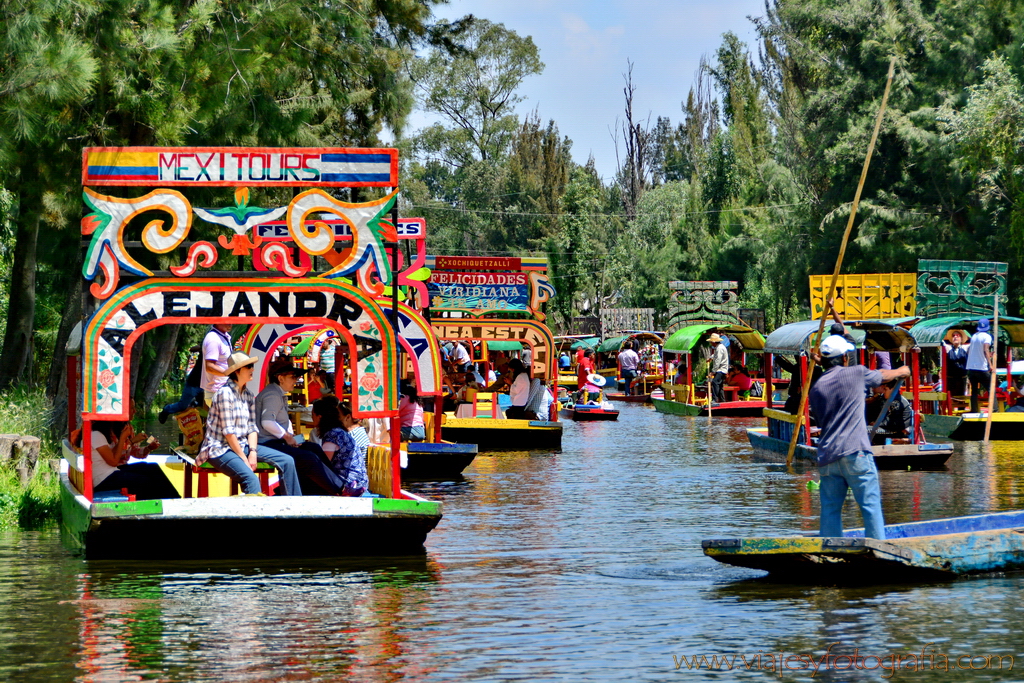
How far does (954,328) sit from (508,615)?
20.1 metres

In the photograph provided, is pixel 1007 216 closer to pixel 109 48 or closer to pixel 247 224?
pixel 109 48

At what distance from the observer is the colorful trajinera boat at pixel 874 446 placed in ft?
67.4

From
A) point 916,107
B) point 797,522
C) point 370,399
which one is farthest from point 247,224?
point 916,107

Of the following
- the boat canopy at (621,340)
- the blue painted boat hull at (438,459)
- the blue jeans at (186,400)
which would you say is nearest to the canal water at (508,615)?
the blue jeans at (186,400)

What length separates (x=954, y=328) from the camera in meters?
28.1

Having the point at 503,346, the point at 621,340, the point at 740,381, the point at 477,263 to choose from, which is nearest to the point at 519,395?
the point at 477,263

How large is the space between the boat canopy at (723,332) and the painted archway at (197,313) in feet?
84.0

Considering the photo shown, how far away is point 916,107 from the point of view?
162 ft

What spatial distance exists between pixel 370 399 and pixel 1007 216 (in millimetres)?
34795

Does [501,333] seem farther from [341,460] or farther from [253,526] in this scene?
[253,526]

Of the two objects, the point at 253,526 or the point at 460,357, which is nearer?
the point at 253,526

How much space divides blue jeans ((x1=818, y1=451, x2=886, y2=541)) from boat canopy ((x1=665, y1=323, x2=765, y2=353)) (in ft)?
86.9

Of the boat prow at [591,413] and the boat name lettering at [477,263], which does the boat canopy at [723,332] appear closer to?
the boat prow at [591,413]

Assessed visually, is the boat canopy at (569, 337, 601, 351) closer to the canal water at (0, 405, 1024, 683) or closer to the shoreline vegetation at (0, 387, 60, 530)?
the shoreline vegetation at (0, 387, 60, 530)
